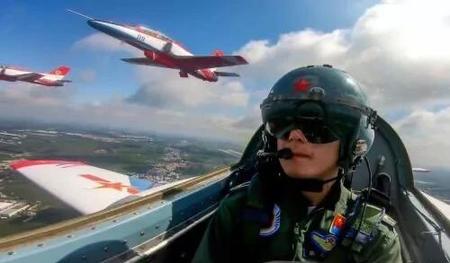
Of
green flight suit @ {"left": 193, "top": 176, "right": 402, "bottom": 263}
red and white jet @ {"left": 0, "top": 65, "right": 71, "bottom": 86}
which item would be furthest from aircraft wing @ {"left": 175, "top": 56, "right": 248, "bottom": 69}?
green flight suit @ {"left": 193, "top": 176, "right": 402, "bottom": 263}

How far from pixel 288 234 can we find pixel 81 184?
5317 millimetres

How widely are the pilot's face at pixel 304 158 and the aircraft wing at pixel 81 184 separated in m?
3.30

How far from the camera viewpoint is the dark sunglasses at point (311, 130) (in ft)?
5.30

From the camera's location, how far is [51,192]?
569cm

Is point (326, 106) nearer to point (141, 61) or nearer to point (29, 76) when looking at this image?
point (141, 61)

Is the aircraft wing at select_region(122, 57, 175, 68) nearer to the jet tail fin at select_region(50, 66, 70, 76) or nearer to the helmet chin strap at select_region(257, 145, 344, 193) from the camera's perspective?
the jet tail fin at select_region(50, 66, 70, 76)

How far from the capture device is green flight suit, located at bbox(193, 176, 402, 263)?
1.45 m

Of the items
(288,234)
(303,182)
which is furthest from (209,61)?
(288,234)

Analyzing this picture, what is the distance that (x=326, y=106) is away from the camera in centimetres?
168

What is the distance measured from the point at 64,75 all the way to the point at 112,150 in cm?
4460

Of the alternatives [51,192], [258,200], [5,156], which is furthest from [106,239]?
[5,156]

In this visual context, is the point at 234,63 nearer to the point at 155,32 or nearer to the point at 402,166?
the point at 155,32

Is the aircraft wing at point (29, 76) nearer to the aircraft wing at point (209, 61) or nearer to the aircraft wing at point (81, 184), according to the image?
the aircraft wing at point (209, 61)

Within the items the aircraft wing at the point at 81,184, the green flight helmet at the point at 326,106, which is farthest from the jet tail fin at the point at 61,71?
the green flight helmet at the point at 326,106
